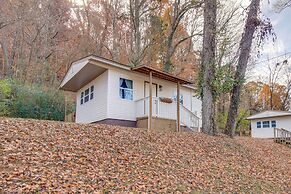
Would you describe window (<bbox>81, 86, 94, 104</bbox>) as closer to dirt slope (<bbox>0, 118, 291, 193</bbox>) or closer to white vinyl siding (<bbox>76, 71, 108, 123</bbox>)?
white vinyl siding (<bbox>76, 71, 108, 123</bbox>)

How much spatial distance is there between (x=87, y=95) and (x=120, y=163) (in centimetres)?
979

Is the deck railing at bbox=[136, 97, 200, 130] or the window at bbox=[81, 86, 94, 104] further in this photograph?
the window at bbox=[81, 86, 94, 104]

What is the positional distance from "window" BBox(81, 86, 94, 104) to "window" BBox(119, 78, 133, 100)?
226cm

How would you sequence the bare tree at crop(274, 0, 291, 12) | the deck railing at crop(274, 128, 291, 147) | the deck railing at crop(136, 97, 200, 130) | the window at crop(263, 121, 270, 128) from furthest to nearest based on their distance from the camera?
the window at crop(263, 121, 270, 128)
the deck railing at crop(274, 128, 291, 147)
the bare tree at crop(274, 0, 291, 12)
the deck railing at crop(136, 97, 200, 130)

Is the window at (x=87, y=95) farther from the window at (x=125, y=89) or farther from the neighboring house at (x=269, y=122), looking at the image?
the neighboring house at (x=269, y=122)

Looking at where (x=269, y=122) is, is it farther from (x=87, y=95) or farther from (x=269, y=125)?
(x=87, y=95)

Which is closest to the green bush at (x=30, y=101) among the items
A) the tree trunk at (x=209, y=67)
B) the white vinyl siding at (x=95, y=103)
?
the white vinyl siding at (x=95, y=103)

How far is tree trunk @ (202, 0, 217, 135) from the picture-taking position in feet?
41.1

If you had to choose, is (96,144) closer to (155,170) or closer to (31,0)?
(155,170)

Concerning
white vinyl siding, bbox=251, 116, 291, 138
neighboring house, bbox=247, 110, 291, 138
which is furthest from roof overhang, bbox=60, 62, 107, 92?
white vinyl siding, bbox=251, 116, 291, 138

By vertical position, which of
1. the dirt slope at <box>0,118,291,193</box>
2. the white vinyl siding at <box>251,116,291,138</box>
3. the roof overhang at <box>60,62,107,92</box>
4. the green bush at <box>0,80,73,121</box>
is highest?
the roof overhang at <box>60,62,107,92</box>

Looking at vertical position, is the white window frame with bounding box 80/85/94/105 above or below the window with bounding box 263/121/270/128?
above

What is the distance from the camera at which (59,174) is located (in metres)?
5.57

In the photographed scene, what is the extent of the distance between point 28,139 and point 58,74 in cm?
1745
